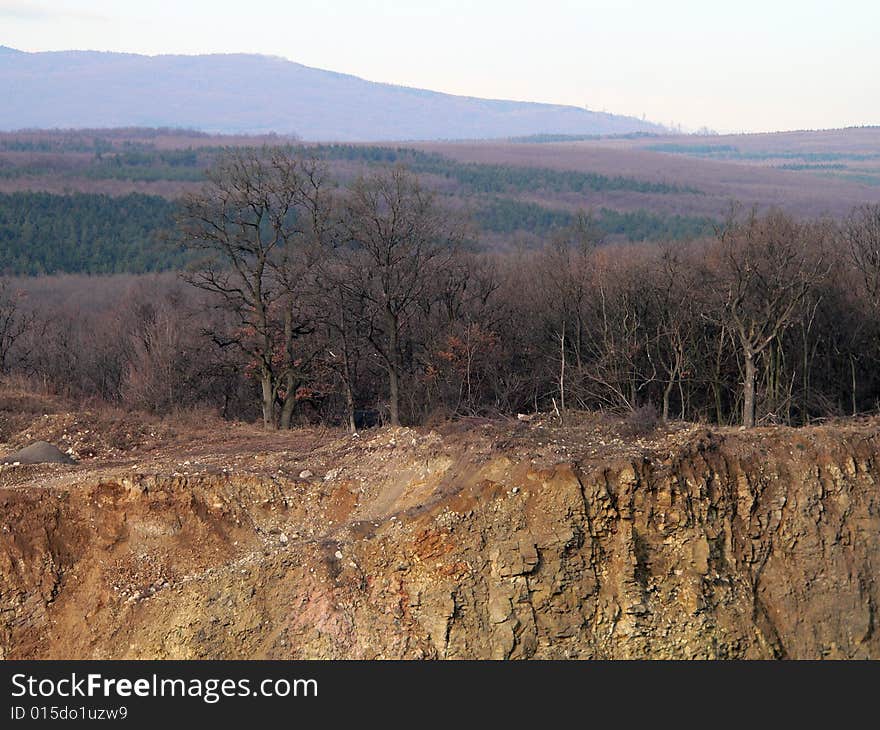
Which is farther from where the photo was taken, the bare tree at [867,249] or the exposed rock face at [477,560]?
the bare tree at [867,249]

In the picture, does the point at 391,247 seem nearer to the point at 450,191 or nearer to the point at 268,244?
the point at 268,244

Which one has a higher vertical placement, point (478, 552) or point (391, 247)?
point (391, 247)

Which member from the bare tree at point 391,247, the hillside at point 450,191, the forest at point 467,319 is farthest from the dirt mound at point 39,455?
the hillside at point 450,191

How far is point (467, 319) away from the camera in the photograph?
135 feet

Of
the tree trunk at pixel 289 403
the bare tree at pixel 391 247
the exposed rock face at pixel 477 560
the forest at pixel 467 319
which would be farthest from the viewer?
the bare tree at pixel 391 247

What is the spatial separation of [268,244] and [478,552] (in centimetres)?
1903

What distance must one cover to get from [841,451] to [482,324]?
2408 centimetres

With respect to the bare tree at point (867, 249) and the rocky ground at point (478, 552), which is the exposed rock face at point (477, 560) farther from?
the bare tree at point (867, 249)

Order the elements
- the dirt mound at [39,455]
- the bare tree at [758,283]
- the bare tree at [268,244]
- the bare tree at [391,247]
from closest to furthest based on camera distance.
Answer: the dirt mound at [39,455], the bare tree at [758,283], the bare tree at [268,244], the bare tree at [391,247]

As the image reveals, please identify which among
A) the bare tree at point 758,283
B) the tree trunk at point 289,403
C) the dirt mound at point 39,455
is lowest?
the tree trunk at point 289,403

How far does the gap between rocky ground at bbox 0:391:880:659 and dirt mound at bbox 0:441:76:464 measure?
2.85 meters

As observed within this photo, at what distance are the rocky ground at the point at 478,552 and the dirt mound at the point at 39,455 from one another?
2.85m

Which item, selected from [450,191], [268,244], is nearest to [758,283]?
[268,244]

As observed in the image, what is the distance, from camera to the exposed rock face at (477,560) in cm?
1644
